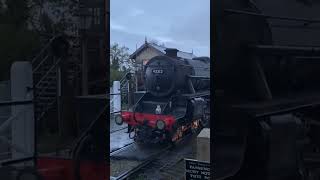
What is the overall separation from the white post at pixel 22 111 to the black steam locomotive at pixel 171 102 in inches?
13.9

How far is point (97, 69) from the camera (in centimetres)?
166

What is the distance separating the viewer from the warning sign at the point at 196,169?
1671 mm

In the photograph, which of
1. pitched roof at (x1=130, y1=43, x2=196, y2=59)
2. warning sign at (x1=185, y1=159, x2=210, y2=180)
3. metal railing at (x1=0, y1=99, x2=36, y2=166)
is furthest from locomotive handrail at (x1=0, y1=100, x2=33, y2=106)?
warning sign at (x1=185, y1=159, x2=210, y2=180)

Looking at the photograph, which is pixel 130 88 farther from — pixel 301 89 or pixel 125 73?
pixel 301 89

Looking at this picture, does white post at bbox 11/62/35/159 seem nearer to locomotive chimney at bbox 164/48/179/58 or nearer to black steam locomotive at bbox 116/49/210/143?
black steam locomotive at bbox 116/49/210/143

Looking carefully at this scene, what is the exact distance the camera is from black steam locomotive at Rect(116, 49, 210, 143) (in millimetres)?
1611

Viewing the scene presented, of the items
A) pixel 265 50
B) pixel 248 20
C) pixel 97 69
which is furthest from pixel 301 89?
pixel 97 69

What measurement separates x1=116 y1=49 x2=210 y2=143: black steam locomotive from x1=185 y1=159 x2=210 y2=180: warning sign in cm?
12

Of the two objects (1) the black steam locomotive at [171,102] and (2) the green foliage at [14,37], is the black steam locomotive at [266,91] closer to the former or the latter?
(1) the black steam locomotive at [171,102]

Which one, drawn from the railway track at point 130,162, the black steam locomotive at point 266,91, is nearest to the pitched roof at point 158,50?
the black steam locomotive at point 266,91

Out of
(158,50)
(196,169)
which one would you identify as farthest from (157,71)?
(196,169)

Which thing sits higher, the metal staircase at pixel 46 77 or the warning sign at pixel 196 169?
the metal staircase at pixel 46 77

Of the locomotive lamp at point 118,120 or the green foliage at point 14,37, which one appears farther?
the locomotive lamp at point 118,120

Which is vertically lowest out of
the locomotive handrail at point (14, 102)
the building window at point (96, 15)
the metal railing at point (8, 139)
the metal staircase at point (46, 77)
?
the metal railing at point (8, 139)
